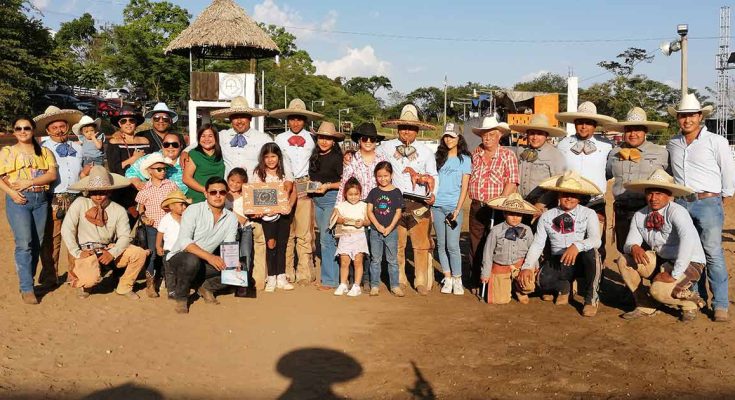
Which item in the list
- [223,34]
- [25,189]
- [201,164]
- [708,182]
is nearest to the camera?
[708,182]

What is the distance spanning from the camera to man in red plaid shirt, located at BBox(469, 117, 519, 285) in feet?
23.3

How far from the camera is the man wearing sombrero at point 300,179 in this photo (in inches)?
294

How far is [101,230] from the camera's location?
6.78m

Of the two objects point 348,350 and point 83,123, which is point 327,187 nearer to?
point 348,350

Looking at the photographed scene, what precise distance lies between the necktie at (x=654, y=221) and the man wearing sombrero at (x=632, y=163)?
0.44 metres

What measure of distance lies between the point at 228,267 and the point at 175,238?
0.67 metres

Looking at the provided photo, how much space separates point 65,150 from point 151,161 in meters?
0.95

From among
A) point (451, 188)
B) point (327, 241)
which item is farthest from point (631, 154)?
point (327, 241)

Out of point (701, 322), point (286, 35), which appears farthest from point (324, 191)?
point (286, 35)

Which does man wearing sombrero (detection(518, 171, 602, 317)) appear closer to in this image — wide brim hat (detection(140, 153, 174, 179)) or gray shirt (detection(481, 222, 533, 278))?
gray shirt (detection(481, 222, 533, 278))

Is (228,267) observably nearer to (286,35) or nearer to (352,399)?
(352,399)

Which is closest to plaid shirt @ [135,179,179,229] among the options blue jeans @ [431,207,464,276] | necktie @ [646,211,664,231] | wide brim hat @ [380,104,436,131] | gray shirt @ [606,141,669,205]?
wide brim hat @ [380,104,436,131]

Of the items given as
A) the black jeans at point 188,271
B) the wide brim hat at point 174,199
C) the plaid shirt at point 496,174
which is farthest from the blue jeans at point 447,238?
the wide brim hat at point 174,199

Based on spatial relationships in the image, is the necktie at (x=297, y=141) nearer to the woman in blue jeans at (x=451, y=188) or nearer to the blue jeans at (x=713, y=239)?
the woman in blue jeans at (x=451, y=188)
